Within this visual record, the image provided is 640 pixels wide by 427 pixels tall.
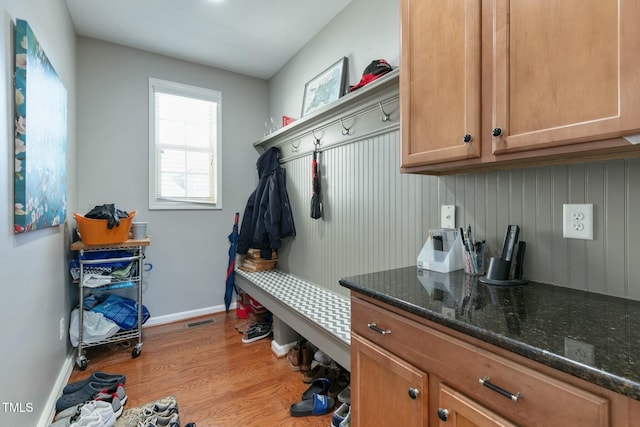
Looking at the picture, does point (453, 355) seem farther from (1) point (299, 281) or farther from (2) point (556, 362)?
(1) point (299, 281)

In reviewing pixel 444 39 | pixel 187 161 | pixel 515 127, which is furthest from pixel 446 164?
pixel 187 161

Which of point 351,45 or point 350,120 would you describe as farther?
point 351,45

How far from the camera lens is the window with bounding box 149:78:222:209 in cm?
306

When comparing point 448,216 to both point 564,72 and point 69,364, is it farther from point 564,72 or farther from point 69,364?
point 69,364

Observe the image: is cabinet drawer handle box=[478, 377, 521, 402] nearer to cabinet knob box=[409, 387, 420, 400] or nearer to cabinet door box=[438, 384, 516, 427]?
cabinet door box=[438, 384, 516, 427]

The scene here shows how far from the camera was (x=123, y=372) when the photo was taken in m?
2.23

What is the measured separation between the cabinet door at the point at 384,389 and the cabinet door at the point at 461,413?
6cm

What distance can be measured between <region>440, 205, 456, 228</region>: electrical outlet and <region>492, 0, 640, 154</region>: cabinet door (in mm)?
505

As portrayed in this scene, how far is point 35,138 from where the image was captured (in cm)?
146

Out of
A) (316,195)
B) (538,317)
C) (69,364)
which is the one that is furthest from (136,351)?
(538,317)

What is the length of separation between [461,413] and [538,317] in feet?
1.14

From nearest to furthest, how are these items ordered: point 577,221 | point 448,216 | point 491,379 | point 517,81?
point 491,379 < point 517,81 < point 577,221 < point 448,216

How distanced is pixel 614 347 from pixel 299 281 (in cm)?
229

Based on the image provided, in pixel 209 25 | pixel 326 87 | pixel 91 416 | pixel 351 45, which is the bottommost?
pixel 91 416
